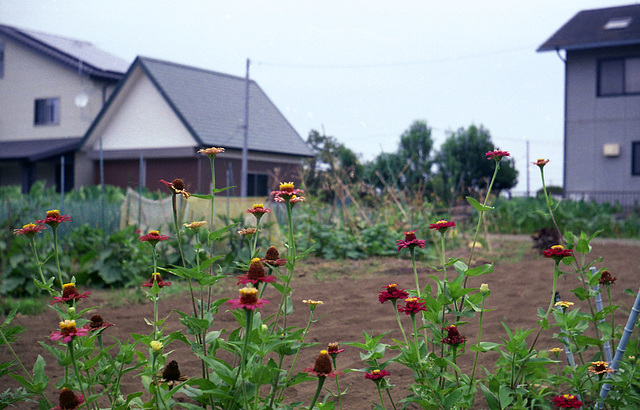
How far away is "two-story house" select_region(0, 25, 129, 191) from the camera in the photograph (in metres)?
16.5

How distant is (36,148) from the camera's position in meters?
16.8

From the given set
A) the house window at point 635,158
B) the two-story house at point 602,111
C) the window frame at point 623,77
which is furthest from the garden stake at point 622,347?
the window frame at point 623,77

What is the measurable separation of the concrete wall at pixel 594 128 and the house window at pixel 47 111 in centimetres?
1475

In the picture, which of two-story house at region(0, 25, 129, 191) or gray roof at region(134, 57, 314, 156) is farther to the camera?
two-story house at region(0, 25, 129, 191)

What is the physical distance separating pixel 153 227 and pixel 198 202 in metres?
0.61

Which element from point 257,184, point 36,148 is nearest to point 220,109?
point 257,184

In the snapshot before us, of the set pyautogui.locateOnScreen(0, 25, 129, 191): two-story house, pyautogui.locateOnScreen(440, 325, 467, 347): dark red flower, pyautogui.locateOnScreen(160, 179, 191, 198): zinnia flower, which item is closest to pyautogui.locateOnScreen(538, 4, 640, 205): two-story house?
pyautogui.locateOnScreen(0, 25, 129, 191): two-story house

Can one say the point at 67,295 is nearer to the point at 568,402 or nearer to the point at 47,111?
the point at 568,402

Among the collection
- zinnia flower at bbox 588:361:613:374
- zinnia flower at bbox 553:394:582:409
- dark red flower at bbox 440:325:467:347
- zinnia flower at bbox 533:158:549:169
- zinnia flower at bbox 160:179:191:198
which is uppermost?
zinnia flower at bbox 533:158:549:169

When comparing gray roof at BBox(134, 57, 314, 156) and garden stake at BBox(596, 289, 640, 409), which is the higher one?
gray roof at BBox(134, 57, 314, 156)

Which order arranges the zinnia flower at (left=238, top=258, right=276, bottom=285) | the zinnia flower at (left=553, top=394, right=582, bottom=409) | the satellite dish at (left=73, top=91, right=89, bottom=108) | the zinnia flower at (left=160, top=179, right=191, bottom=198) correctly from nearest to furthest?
the zinnia flower at (left=238, top=258, right=276, bottom=285) < the zinnia flower at (left=160, top=179, right=191, bottom=198) < the zinnia flower at (left=553, top=394, right=582, bottom=409) < the satellite dish at (left=73, top=91, right=89, bottom=108)

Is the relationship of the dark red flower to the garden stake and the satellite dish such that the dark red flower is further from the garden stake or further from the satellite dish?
the satellite dish

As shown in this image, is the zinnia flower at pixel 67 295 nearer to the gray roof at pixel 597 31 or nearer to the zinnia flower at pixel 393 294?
the zinnia flower at pixel 393 294

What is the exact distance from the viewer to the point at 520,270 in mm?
5793
